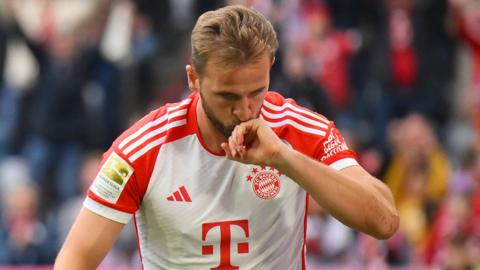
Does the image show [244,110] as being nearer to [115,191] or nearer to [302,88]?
[115,191]

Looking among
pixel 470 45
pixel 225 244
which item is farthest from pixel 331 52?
pixel 225 244

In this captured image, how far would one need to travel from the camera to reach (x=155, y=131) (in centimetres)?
472

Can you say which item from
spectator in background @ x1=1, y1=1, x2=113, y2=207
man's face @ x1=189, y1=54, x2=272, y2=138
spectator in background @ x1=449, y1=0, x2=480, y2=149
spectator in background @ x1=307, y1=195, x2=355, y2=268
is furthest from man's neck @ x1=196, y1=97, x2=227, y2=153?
spectator in background @ x1=1, y1=1, x2=113, y2=207

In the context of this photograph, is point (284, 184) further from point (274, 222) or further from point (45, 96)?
point (45, 96)

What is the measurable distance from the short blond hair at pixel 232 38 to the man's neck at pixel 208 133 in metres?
0.28

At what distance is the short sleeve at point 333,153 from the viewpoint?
4625mm

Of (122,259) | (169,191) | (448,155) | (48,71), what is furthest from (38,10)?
(169,191)

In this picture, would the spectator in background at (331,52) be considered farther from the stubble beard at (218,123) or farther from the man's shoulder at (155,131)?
the stubble beard at (218,123)

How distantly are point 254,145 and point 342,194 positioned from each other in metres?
0.36

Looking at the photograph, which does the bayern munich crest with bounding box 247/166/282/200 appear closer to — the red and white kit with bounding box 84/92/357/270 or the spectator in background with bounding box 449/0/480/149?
the red and white kit with bounding box 84/92/357/270

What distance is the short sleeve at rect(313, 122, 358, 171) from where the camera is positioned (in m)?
4.62

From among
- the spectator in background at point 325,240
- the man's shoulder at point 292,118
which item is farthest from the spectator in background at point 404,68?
the man's shoulder at point 292,118

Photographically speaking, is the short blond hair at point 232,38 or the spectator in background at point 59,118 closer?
the short blond hair at point 232,38

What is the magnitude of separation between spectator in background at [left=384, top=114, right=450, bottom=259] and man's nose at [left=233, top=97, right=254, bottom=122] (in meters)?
5.26
